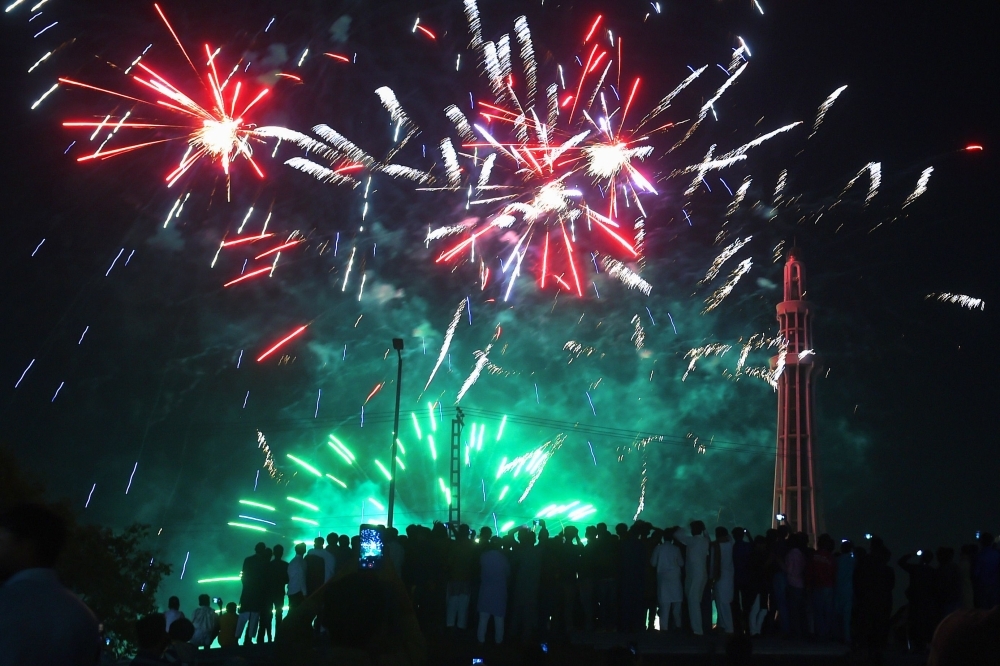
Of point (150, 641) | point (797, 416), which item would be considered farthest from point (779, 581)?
point (797, 416)

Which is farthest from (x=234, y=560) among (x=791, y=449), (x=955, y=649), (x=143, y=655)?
(x=955, y=649)

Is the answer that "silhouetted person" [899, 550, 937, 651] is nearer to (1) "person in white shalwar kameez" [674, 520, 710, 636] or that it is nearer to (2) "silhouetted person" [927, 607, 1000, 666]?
(1) "person in white shalwar kameez" [674, 520, 710, 636]

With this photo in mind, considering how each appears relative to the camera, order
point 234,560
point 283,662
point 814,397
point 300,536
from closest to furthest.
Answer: point 283,662 < point 814,397 < point 300,536 < point 234,560

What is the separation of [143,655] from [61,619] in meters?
2.82

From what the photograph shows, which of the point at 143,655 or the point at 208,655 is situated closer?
the point at 143,655

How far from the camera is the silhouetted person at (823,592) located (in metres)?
13.5

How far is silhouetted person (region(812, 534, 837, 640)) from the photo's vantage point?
1355 centimetres

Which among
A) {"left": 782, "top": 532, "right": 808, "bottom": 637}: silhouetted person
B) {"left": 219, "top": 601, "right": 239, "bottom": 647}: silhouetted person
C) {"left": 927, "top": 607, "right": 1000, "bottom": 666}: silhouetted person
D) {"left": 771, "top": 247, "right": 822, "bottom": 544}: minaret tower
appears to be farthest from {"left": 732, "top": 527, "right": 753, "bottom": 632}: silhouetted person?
{"left": 771, "top": 247, "right": 822, "bottom": 544}: minaret tower

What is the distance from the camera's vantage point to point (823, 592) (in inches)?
534

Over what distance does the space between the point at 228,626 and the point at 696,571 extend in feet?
25.6

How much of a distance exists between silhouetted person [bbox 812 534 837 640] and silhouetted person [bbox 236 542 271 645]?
821 centimetres

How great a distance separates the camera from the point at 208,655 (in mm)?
13586

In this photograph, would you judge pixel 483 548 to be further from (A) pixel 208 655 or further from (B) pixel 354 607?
(B) pixel 354 607

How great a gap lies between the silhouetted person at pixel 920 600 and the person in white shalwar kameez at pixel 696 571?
2.62m
